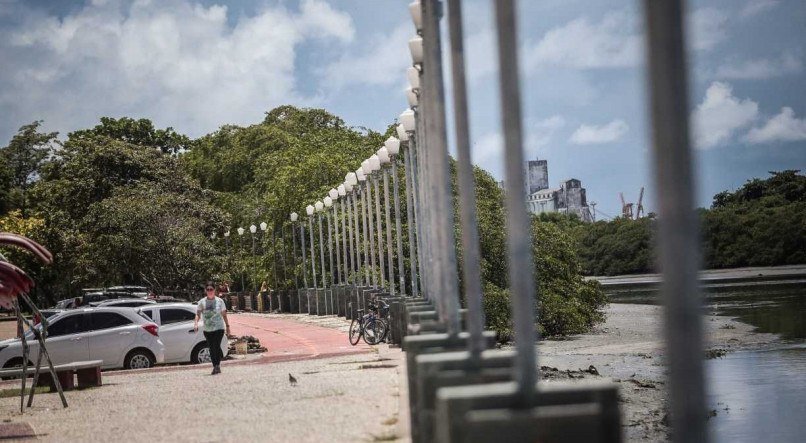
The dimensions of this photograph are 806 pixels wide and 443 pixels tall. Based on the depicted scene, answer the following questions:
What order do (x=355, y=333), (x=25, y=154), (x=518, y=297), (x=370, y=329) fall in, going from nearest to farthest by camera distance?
(x=518, y=297) → (x=370, y=329) → (x=355, y=333) → (x=25, y=154)

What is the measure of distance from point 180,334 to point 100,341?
1876 mm

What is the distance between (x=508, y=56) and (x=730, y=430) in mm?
13643

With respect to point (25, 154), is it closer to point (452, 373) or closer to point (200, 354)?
point (200, 354)

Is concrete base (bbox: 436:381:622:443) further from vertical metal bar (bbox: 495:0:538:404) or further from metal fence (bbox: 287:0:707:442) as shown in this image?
vertical metal bar (bbox: 495:0:538:404)

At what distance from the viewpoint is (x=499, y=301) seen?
36.1 m

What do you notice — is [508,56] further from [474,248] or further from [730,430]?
[730,430]

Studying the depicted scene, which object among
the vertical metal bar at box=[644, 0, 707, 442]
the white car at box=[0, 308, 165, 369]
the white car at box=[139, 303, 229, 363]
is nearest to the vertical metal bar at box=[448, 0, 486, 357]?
the vertical metal bar at box=[644, 0, 707, 442]

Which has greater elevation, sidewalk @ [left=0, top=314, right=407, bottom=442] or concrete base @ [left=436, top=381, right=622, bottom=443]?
concrete base @ [left=436, top=381, right=622, bottom=443]

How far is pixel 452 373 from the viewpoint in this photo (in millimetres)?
7250

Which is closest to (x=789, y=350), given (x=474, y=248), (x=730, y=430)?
(x=730, y=430)

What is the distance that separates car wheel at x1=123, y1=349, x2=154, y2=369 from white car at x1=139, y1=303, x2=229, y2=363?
0.70 metres

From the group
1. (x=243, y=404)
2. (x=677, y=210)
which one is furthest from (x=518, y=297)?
(x=243, y=404)

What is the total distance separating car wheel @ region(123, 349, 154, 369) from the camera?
24266mm

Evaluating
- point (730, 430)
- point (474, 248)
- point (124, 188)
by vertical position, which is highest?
point (124, 188)
